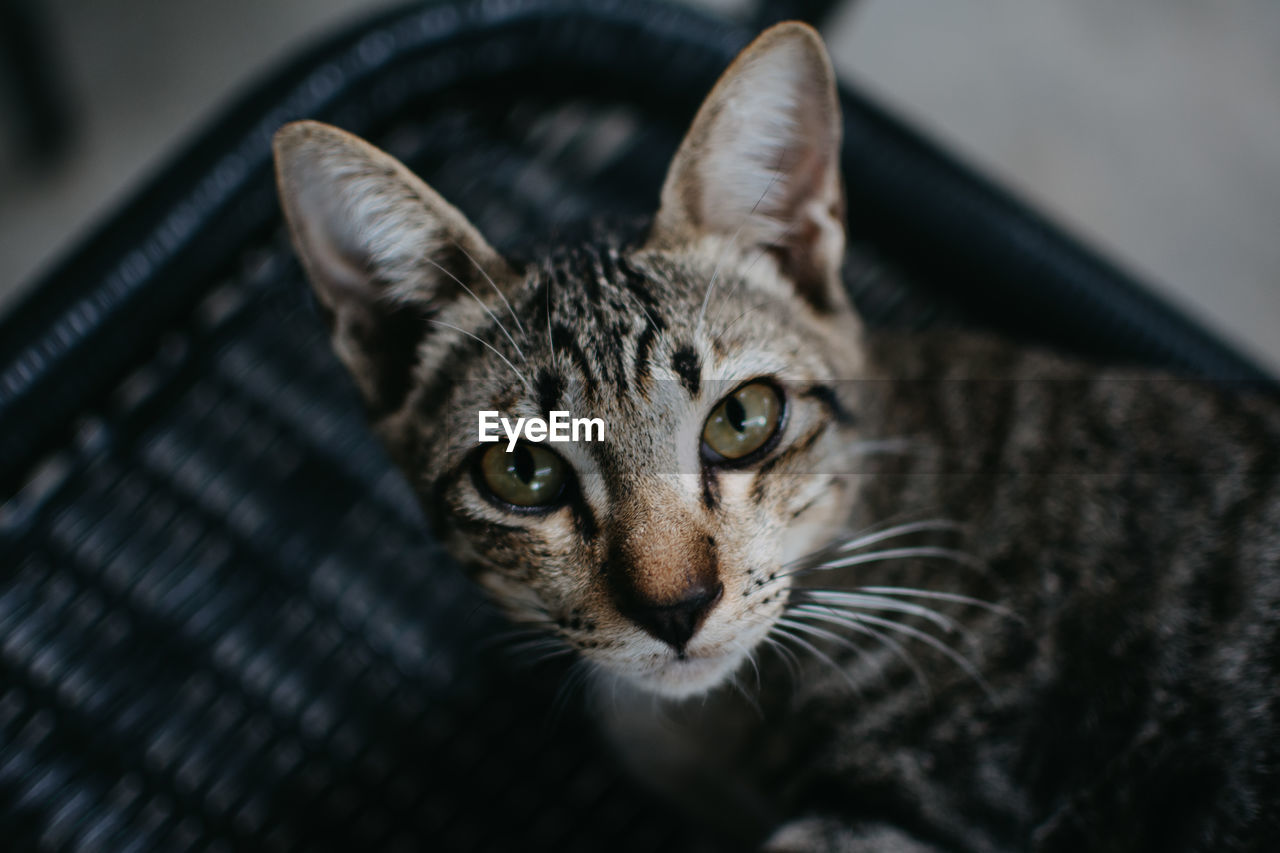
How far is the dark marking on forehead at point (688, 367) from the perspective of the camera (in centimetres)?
69

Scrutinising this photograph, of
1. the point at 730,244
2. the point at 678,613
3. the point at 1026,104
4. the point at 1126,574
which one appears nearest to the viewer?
the point at 678,613

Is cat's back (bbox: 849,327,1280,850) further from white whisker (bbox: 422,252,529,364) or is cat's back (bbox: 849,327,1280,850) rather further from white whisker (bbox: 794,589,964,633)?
white whisker (bbox: 422,252,529,364)

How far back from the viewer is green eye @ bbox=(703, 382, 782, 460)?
2.30ft

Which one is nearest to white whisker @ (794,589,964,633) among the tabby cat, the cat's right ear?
the tabby cat

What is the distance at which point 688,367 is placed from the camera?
27.5 inches

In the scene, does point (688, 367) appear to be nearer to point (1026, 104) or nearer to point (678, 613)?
point (678, 613)

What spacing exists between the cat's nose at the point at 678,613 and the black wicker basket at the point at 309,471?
1.12 feet

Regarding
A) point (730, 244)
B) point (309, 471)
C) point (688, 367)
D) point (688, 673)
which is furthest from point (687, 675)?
point (309, 471)

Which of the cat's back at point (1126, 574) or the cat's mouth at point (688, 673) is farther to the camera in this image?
the cat's back at point (1126, 574)

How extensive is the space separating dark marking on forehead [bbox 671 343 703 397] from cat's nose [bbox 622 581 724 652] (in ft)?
0.49

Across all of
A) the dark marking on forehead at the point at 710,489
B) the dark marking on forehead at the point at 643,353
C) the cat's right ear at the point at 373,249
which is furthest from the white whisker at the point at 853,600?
the cat's right ear at the point at 373,249

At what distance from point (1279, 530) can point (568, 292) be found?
0.71m

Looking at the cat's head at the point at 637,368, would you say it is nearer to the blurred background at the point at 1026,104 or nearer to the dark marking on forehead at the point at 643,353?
the dark marking on forehead at the point at 643,353

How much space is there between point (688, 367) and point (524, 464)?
0.15 meters
